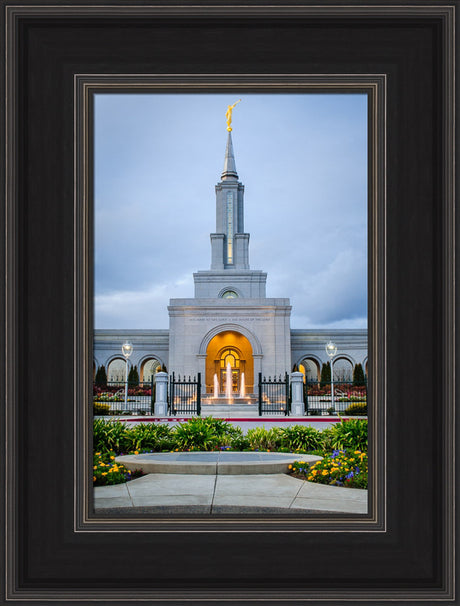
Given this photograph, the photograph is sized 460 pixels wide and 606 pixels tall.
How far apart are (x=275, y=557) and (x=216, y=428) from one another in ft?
20.9

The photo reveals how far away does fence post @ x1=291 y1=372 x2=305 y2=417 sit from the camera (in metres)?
21.6

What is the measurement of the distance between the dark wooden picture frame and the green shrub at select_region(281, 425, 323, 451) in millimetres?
5127

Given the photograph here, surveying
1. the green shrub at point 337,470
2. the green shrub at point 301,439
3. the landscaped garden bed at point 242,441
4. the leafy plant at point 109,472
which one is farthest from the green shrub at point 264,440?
the leafy plant at point 109,472

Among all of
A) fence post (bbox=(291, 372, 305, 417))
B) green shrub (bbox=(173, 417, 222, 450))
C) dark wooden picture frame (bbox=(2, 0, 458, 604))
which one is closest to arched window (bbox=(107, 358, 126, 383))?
fence post (bbox=(291, 372, 305, 417))

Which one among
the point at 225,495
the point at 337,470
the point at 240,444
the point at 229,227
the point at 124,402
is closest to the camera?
the point at 225,495

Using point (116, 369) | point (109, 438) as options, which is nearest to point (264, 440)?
point (109, 438)

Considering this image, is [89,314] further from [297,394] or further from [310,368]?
[310,368]

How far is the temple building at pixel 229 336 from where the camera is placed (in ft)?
99.7

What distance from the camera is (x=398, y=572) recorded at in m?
3.85

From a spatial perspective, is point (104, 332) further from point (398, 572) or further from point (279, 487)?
point (398, 572)

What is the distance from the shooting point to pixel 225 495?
5.63 meters

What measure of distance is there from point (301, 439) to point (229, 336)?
25165mm

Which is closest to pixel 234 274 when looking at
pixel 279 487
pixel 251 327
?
pixel 251 327

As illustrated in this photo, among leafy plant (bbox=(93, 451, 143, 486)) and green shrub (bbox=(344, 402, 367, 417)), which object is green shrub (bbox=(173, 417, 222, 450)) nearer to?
leafy plant (bbox=(93, 451, 143, 486))
